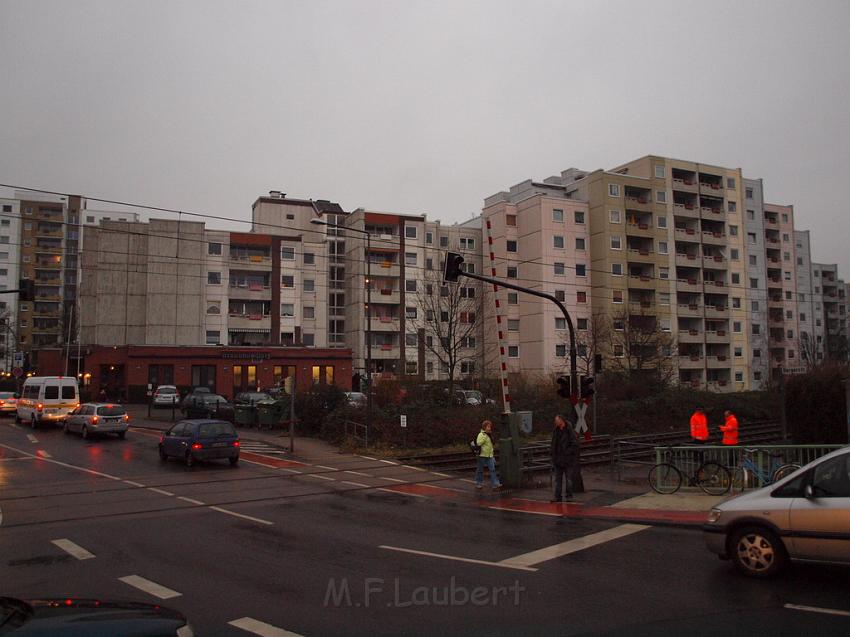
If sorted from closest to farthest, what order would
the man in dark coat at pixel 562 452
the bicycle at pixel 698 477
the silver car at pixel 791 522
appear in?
1. the silver car at pixel 791 522
2. the bicycle at pixel 698 477
3. the man in dark coat at pixel 562 452

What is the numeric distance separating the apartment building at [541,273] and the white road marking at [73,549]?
167 ft

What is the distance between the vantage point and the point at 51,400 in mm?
31375

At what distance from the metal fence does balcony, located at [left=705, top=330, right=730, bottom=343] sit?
5668 centimetres

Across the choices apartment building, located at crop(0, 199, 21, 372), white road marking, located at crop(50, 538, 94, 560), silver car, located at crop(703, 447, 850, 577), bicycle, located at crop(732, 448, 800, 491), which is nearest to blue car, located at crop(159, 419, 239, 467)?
white road marking, located at crop(50, 538, 94, 560)

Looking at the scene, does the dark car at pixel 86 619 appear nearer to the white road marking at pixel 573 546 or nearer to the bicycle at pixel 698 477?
the white road marking at pixel 573 546

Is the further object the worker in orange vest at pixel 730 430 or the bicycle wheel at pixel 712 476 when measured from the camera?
the worker in orange vest at pixel 730 430

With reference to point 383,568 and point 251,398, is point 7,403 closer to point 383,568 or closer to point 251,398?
→ point 251,398

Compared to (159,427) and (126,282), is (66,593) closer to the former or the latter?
(159,427)

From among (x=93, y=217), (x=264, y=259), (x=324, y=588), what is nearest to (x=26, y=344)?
(x=93, y=217)

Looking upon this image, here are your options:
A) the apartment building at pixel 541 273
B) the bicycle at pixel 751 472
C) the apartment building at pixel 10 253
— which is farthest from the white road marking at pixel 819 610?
the apartment building at pixel 10 253

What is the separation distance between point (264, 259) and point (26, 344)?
4924cm

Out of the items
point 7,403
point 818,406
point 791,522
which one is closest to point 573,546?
point 791,522

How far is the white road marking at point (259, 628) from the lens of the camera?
5.85 metres

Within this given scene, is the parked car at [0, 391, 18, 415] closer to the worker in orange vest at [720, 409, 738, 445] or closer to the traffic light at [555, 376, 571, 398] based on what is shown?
the traffic light at [555, 376, 571, 398]
